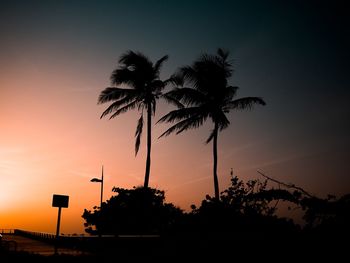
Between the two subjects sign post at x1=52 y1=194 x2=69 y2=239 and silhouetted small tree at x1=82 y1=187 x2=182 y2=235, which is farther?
silhouetted small tree at x1=82 y1=187 x2=182 y2=235

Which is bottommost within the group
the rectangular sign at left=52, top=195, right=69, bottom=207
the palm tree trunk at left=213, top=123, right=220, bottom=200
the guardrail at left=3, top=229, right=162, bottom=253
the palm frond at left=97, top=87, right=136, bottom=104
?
the guardrail at left=3, top=229, right=162, bottom=253

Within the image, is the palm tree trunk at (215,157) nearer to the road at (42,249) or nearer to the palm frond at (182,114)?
the palm frond at (182,114)

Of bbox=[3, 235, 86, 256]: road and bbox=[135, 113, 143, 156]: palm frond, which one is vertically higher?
bbox=[135, 113, 143, 156]: palm frond

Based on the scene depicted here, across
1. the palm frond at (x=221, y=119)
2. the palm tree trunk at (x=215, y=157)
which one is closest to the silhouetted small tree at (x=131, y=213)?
the palm tree trunk at (x=215, y=157)

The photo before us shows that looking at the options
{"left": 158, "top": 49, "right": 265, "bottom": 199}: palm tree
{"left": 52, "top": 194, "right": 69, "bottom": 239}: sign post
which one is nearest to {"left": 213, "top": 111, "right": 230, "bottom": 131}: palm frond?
{"left": 158, "top": 49, "right": 265, "bottom": 199}: palm tree

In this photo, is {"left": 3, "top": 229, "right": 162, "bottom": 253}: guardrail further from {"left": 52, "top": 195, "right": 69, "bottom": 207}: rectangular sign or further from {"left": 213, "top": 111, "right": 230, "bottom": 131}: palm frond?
{"left": 213, "top": 111, "right": 230, "bottom": 131}: palm frond

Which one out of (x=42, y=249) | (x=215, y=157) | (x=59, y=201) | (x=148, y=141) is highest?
(x=148, y=141)

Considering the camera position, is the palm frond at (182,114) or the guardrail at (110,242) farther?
the palm frond at (182,114)

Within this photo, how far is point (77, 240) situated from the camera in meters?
18.0

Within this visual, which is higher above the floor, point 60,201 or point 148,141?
point 148,141

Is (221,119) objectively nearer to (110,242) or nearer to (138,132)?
(138,132)

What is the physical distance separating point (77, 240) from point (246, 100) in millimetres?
14093

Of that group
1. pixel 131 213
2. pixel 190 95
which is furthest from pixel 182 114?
pixel 131 213

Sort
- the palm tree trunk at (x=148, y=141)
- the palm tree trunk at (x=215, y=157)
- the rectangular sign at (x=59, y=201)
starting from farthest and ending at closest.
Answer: the palm tree trunk at (x=148, y=141)
the palm tree trunk at (x=215, y=157)
the rectangular sign at (x=59, y=201)
